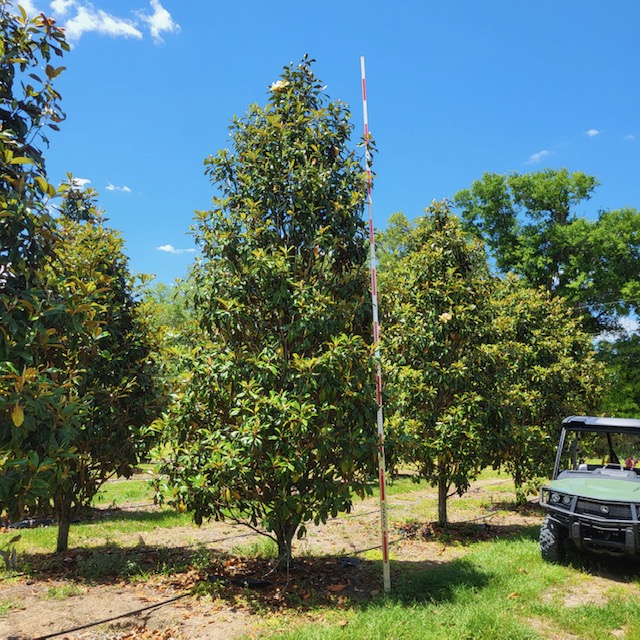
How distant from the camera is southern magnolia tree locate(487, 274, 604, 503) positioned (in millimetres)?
11047

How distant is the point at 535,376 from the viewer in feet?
42.7

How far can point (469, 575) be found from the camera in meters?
7.25

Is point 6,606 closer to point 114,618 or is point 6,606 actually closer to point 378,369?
point 114,618

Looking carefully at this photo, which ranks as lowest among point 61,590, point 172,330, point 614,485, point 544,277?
point 61,590

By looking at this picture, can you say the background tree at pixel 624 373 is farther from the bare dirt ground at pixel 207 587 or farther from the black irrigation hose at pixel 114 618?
Answer: the black irrigation hose at pixel 114 618

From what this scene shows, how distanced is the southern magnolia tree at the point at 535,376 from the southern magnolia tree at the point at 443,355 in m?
0.66

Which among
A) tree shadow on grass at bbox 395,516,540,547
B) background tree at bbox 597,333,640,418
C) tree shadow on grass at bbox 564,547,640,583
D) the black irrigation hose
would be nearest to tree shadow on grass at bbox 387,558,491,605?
tree shadow on grass at bbox 564,547,640,583

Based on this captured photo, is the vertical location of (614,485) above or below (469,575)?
above

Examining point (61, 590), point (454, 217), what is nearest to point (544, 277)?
point (454, 217)

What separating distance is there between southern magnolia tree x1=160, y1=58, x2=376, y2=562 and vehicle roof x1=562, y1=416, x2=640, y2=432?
4176 mm

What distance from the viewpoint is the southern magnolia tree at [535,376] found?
435 inches

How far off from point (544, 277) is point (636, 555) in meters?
27.8

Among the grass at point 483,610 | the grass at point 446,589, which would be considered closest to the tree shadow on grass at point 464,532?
the grass at point 446,589

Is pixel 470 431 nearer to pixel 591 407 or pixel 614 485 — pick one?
pixel 614 485
